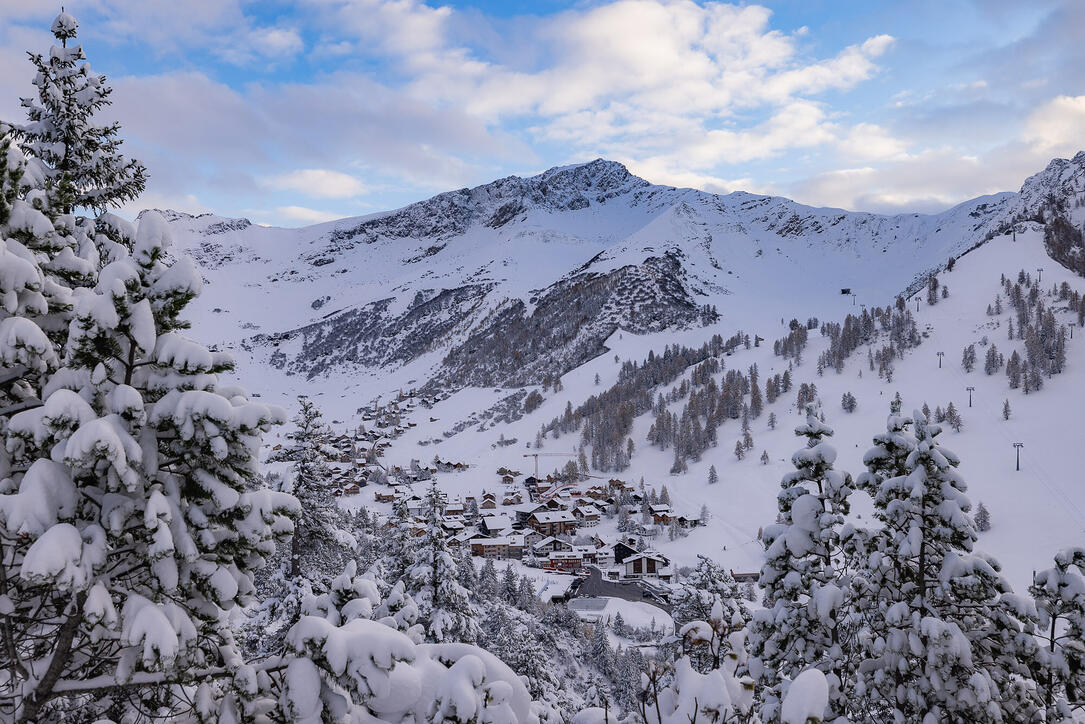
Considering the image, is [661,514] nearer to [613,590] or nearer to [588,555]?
[588,555]

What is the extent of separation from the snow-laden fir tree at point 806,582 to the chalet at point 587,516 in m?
59.2

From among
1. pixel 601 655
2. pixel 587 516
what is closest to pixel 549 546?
pixel 587 516

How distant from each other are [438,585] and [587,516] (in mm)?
52271

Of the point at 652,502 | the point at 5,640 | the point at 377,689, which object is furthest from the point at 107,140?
the point at 652,502

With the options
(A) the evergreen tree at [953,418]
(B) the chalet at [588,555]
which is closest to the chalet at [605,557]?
(B) the chalet at [588,555]

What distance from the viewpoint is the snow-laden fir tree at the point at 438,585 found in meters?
15.8

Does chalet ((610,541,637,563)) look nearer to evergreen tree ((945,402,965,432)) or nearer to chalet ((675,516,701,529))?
chalet ((675,516,701,529))

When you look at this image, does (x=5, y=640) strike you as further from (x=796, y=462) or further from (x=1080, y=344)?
(x=1080, y=344)

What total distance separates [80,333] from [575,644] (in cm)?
3451

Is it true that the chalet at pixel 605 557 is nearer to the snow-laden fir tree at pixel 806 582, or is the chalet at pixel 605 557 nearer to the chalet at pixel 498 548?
the chalet at pixel 498 548

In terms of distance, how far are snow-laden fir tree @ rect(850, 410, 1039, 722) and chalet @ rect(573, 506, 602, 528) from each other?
59.9 m

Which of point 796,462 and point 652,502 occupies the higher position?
point 796,462

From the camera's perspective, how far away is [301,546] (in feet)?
45.6

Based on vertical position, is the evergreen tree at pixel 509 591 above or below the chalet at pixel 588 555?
above
